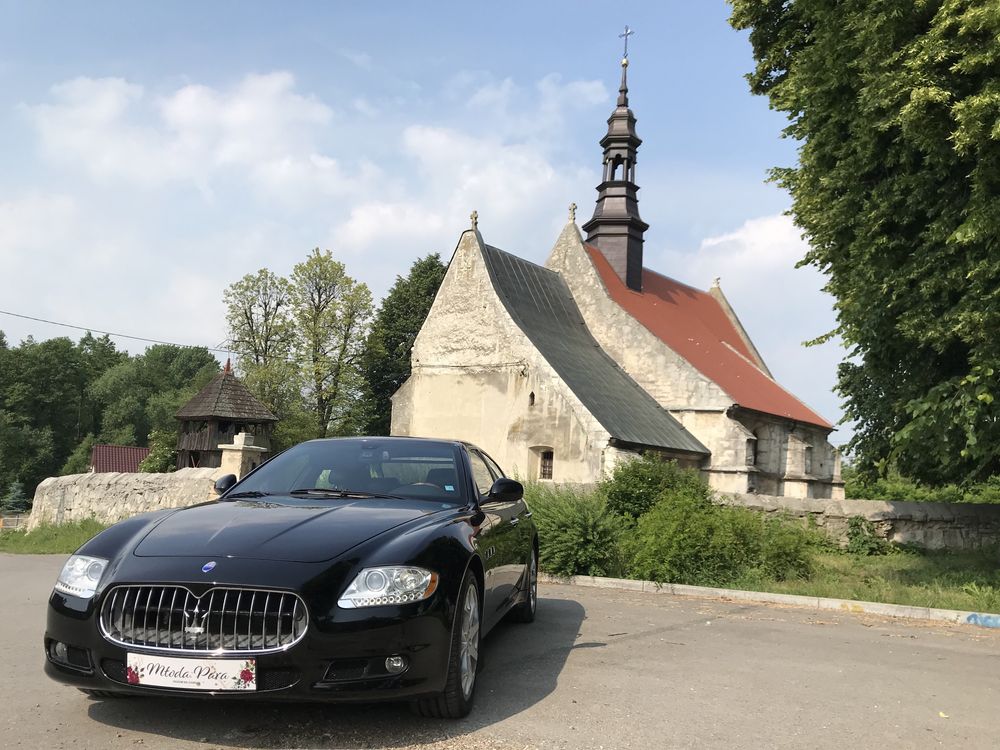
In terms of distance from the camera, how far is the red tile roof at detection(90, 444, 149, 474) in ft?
155

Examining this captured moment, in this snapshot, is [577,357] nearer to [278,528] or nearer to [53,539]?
[53,539]

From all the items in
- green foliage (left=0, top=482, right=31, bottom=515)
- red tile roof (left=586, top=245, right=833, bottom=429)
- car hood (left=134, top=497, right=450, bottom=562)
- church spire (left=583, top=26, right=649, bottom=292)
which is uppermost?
church spire (left=583, top=26, right=649, bottom=292)

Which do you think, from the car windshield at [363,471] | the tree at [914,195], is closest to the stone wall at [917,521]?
the tree at [914,195]

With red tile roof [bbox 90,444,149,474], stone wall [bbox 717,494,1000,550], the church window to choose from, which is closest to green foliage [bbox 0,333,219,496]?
red tile roof [bbox 90,444,149,474]

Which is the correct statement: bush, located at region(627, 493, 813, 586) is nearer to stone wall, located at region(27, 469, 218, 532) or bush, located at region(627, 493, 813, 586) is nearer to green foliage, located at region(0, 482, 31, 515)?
stone wall, located at region(27, 469, 218, 532)

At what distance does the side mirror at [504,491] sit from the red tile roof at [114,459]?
151 ft

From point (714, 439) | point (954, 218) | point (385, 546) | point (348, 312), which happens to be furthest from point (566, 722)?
point (348, 312)

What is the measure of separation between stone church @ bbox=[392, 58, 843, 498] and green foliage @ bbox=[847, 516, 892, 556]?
24.9ft

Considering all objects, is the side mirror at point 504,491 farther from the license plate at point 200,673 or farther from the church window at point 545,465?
the church window at point 545,465

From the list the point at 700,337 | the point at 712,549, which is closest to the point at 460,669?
the point at 712,549

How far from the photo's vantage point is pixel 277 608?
11.9ft

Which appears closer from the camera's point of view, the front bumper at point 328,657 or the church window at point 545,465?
the front bumper at point 328,657

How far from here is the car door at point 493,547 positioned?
4.98m

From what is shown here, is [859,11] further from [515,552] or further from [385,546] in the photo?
[385,546]
